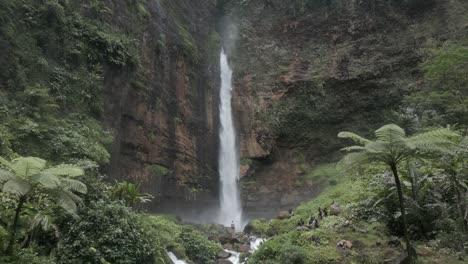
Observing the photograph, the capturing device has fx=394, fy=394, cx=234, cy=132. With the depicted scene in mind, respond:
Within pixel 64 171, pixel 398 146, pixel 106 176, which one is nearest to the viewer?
pixel 64 171

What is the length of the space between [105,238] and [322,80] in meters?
21.6

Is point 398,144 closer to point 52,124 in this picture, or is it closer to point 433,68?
point 52,124

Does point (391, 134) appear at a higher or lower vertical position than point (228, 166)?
lower

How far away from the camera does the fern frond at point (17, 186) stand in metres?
6.23

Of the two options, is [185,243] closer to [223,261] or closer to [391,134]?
[223,261]

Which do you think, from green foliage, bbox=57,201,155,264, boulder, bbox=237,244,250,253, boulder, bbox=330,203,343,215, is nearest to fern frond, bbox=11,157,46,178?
green foliage, bbox=57,201,155,264

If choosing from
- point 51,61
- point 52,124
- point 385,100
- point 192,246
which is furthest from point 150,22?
point 385,100

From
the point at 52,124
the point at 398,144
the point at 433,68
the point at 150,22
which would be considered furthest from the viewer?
the point at 150,22

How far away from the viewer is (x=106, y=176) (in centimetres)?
1178

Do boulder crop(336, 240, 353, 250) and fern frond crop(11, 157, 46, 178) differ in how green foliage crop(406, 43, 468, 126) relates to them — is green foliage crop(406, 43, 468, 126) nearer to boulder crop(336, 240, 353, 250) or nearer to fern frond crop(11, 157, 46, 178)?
boulder crop(336, 240, 353, 250)

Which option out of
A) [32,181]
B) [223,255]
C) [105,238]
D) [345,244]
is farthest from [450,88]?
[32,181]

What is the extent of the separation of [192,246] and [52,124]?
230 inches

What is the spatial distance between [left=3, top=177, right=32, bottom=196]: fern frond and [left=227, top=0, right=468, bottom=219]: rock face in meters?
18.0

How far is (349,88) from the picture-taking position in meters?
26.5
